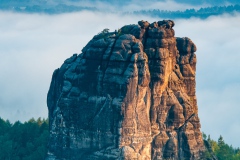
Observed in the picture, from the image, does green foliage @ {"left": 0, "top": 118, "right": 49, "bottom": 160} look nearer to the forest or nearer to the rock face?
the forest

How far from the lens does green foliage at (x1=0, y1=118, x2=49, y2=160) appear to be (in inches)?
3841

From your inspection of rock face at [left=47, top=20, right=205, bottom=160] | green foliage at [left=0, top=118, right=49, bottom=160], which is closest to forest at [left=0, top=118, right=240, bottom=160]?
green foliage at [left=0, top=118, right=49, bottom=160]

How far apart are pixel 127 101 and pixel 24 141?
1136 inches

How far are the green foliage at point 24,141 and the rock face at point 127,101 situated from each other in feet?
39.2

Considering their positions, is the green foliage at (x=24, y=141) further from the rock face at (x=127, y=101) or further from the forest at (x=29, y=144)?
the rock face at (x=127, y=101)

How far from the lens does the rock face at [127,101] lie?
79.3 meters

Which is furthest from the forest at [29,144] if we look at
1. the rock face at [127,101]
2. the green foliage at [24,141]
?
the rock face at [127,101]

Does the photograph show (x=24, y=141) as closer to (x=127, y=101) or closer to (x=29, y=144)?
(x=29, y=144)

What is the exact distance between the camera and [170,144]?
8394cm

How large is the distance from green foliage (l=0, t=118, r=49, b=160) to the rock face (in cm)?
1196

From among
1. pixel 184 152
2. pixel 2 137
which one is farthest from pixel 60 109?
pixel 2 137

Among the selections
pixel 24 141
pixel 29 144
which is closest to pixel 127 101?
pixel 29 144

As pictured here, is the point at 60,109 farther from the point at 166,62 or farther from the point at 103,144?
the point at 166,62

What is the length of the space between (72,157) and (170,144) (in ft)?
38.0
